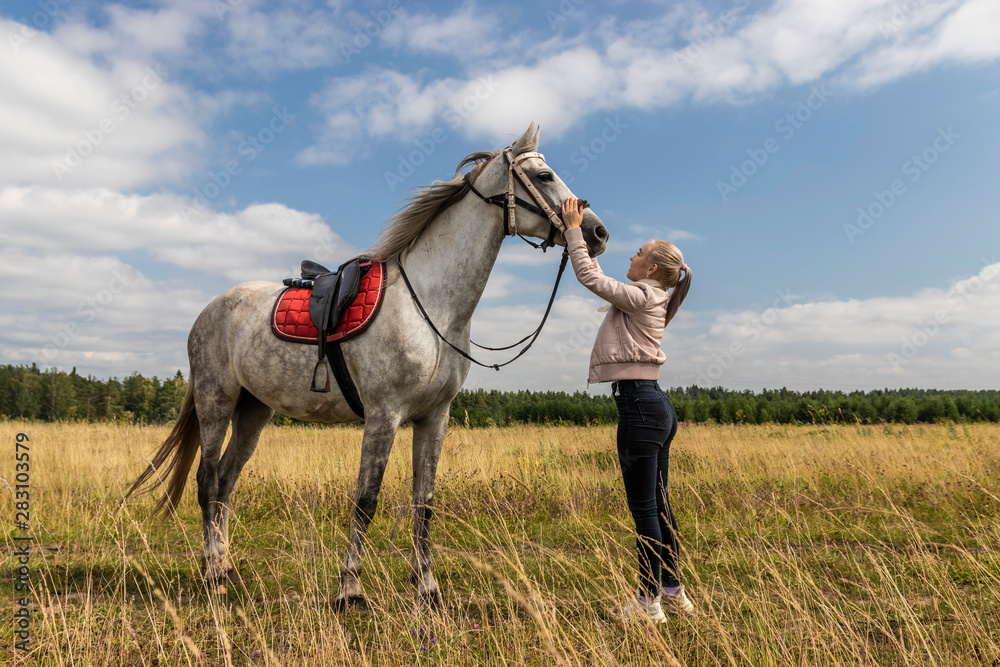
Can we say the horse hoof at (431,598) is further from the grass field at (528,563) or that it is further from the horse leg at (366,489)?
the horse leg at (366,489)

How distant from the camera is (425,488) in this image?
395cm

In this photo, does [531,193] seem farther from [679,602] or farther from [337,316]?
[679,602]

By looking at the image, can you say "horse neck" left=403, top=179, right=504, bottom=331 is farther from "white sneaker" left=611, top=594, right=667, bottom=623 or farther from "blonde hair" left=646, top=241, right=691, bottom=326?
"white sneaker" left=611, top=594, right=667, bottom=623

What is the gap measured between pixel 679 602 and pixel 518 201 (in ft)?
9.19

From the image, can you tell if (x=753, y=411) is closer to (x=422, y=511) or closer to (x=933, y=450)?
(x=933, y=450)

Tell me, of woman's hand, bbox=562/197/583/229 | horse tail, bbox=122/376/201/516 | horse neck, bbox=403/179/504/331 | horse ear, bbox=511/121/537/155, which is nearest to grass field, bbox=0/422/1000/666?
horse tail, bbox=122/376/201/516

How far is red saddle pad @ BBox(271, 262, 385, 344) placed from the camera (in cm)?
389

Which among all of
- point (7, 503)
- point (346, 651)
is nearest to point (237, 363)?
point (346, 651)

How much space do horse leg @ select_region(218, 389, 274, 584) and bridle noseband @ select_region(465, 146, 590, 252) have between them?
115 inches

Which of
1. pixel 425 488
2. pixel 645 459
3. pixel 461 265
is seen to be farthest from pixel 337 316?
pixel 645 459

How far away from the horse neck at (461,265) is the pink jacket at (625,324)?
70 cm

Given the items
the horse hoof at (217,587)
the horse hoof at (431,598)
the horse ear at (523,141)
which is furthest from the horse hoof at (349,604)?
the horse ear at (523,141)

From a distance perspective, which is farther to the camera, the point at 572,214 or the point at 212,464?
the point at 212,464

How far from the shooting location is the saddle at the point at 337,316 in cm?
393
